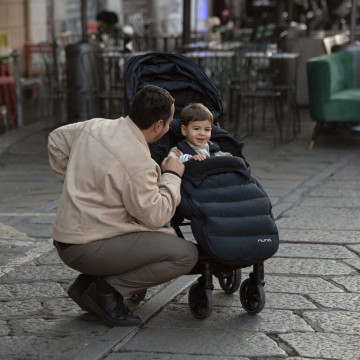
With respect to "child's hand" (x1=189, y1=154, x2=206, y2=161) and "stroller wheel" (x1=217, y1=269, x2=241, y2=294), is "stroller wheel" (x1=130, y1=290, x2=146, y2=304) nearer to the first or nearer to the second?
"stroller wheel" (x1=217, y1=269, x2=241, y2=294)

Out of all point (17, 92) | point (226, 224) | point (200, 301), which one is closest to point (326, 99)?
point (17, 92)

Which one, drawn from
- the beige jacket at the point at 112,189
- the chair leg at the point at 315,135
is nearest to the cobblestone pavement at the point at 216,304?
the beige jacket at the point at 112,189

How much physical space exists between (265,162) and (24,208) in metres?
3.02

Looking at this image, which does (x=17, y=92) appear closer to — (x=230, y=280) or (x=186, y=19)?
(x=186, y=19)

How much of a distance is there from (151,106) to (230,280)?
1.13 m

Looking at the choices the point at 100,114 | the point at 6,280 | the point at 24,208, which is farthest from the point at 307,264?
the point at 100,114

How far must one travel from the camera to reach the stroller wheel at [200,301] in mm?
4660

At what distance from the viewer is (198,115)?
194 inches

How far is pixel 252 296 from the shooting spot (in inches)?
189

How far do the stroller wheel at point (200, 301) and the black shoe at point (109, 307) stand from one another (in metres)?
0.29

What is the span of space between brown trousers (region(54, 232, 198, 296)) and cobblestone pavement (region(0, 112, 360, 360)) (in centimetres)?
24

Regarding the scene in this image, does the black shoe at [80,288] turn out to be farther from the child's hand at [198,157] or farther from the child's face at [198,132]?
the child's face at [198,132]

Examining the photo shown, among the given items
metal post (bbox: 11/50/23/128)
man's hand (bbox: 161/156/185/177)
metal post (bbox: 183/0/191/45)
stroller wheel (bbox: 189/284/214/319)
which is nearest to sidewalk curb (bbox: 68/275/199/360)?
stroller wheel (bbox: 189/284/214/319)

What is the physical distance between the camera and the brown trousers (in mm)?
4465
